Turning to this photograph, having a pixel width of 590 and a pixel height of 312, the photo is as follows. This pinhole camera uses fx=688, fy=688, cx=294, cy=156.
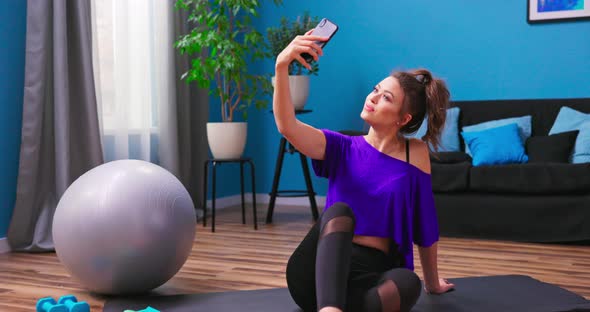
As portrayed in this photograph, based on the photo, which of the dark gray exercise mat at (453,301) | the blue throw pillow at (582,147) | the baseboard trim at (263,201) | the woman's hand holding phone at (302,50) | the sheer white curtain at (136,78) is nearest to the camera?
the woman's hand holding phone at (302,50)

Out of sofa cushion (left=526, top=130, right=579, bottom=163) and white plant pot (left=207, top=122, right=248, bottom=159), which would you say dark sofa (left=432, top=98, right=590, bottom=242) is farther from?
white plant pot (left=207, top=122, right=248, bottom=159)

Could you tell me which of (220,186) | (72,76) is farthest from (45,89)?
(220,186)

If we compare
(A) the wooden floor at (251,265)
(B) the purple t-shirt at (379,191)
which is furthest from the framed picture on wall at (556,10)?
(B) the purple t-shirt at (379,191)

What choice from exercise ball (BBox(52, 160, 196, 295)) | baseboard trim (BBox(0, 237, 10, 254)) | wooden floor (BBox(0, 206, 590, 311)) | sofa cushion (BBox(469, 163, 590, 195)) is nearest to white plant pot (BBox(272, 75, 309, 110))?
wooden floor (BBox(0, 206, 590, 311))

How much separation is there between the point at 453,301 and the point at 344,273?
0.68m

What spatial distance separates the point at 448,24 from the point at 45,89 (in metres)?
2.80

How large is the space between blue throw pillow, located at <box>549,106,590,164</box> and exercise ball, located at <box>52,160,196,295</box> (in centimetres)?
243

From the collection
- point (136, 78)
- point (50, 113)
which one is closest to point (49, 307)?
point (50, 113)

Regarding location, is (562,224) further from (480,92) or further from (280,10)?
(280,10)

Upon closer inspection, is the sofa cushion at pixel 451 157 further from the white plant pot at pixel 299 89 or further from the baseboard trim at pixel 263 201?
the baseboard trim at pixel 263 201

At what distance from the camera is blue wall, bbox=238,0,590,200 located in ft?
15.2

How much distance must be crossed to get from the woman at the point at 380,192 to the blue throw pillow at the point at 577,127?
2.12 meters

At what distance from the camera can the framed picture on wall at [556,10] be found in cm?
451

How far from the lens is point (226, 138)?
4.32 meters
